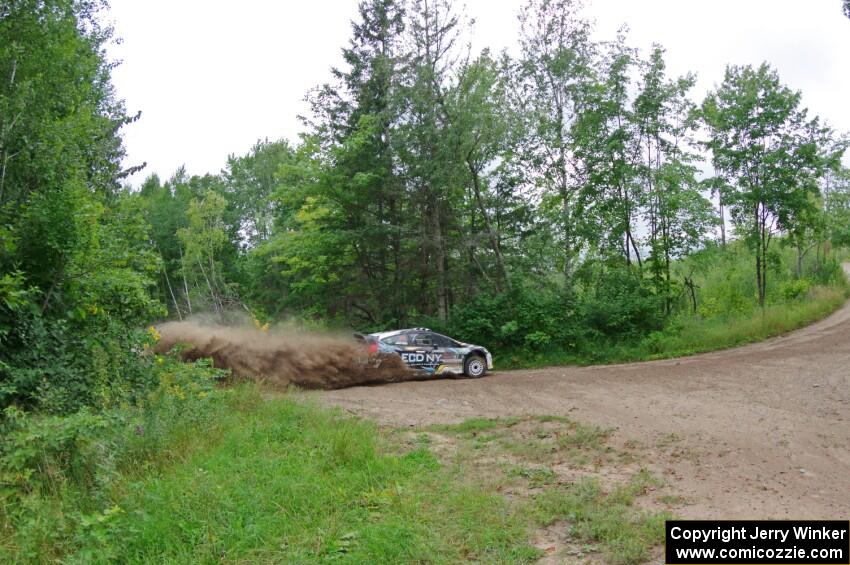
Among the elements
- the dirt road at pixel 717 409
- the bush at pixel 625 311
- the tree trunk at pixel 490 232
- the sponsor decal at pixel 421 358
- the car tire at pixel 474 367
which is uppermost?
the tree trunk at pixel 490 232

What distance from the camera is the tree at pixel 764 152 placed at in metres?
19.3

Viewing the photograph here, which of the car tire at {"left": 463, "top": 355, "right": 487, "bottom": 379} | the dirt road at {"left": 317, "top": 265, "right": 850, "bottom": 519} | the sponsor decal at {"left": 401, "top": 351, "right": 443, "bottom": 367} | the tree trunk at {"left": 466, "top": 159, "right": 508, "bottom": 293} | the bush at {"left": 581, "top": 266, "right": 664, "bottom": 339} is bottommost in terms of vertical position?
the dirt road at {"left": 317, "top": 265, "right": 850, "bottom": 519}

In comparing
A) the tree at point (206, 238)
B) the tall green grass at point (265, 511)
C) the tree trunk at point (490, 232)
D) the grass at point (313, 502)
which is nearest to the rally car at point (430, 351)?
the tree trunk at point (490, 232)

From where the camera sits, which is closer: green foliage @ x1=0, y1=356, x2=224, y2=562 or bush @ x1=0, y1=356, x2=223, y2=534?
green foliage @ x1=0, y1=356, x2=224, y2=562

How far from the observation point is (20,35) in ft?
32.4

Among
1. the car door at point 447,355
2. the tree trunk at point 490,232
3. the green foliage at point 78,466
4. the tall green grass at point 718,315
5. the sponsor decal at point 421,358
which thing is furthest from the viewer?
the tree trunk at point 490,232

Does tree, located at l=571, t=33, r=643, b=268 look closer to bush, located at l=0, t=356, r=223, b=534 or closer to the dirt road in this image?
the dirt road

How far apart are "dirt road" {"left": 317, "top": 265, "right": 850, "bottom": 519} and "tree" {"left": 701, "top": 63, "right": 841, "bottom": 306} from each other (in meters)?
4.20

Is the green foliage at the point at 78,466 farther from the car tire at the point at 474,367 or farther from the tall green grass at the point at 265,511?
the car tire at the point at 474,367

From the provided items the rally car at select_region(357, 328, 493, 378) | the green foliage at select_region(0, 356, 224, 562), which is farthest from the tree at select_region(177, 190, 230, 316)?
the green foliage at select_region(0, 356, 224, 562)

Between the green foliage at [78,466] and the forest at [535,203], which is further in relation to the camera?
the forest at [535,203]

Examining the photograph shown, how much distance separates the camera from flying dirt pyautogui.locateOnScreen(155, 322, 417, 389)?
14.7m

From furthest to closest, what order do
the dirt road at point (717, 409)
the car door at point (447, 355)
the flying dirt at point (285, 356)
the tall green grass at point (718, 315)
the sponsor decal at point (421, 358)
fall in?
the tall green grass at point (718, 315)
the car door at point (447, 355)
the sponsor decal at point (421, 358)
the flying dirt at point (285, 356)
the dirt road at point (717, 409)

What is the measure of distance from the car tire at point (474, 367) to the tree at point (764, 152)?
34.6ft
